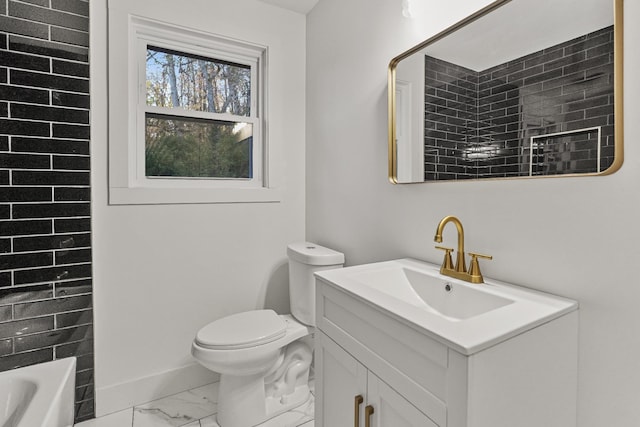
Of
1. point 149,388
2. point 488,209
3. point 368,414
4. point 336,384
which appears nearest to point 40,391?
point 149,388

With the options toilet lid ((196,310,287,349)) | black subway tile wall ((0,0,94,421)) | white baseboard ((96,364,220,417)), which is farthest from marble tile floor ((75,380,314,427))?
toilet lid ((196,310,287,349))

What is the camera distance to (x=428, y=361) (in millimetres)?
778

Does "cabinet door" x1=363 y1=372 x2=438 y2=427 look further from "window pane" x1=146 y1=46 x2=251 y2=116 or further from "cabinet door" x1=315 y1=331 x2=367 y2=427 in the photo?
"window pane" x1=146 y1=46 x2=251 y2=116

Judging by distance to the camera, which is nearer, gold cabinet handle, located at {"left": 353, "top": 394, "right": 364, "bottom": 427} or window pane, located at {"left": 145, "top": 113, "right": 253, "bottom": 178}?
gold cabinet handle, located at {"left": 353, "top": 394, "right": 364, "bottom": 427}

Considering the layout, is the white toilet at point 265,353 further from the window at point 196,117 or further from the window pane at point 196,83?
the window pane at point 196,83

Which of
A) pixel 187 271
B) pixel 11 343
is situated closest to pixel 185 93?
pixel 187 271

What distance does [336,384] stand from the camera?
1.13 metres

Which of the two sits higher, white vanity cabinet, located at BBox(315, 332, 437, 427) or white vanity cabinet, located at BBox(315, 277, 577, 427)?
white vanity cabinet, located at BBox(315, 277, 577, 427)

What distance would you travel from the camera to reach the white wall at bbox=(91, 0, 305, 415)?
5.69 ft

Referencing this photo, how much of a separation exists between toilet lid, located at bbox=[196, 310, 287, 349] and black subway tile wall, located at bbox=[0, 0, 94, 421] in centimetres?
66

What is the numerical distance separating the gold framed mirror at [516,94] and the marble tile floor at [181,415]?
131 cm

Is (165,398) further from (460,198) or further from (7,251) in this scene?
(460,198)

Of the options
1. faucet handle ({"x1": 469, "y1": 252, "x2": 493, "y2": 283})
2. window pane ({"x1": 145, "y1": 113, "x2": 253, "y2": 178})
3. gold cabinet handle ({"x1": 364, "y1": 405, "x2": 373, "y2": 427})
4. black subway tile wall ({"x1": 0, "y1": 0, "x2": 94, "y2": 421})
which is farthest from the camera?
window pane ({"x1": 145, "y1": 113, "x2": 253, "y2": 178})

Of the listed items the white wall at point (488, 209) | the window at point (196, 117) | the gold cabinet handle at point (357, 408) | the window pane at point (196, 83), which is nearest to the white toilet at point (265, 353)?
the white wall at point (488, 209)
